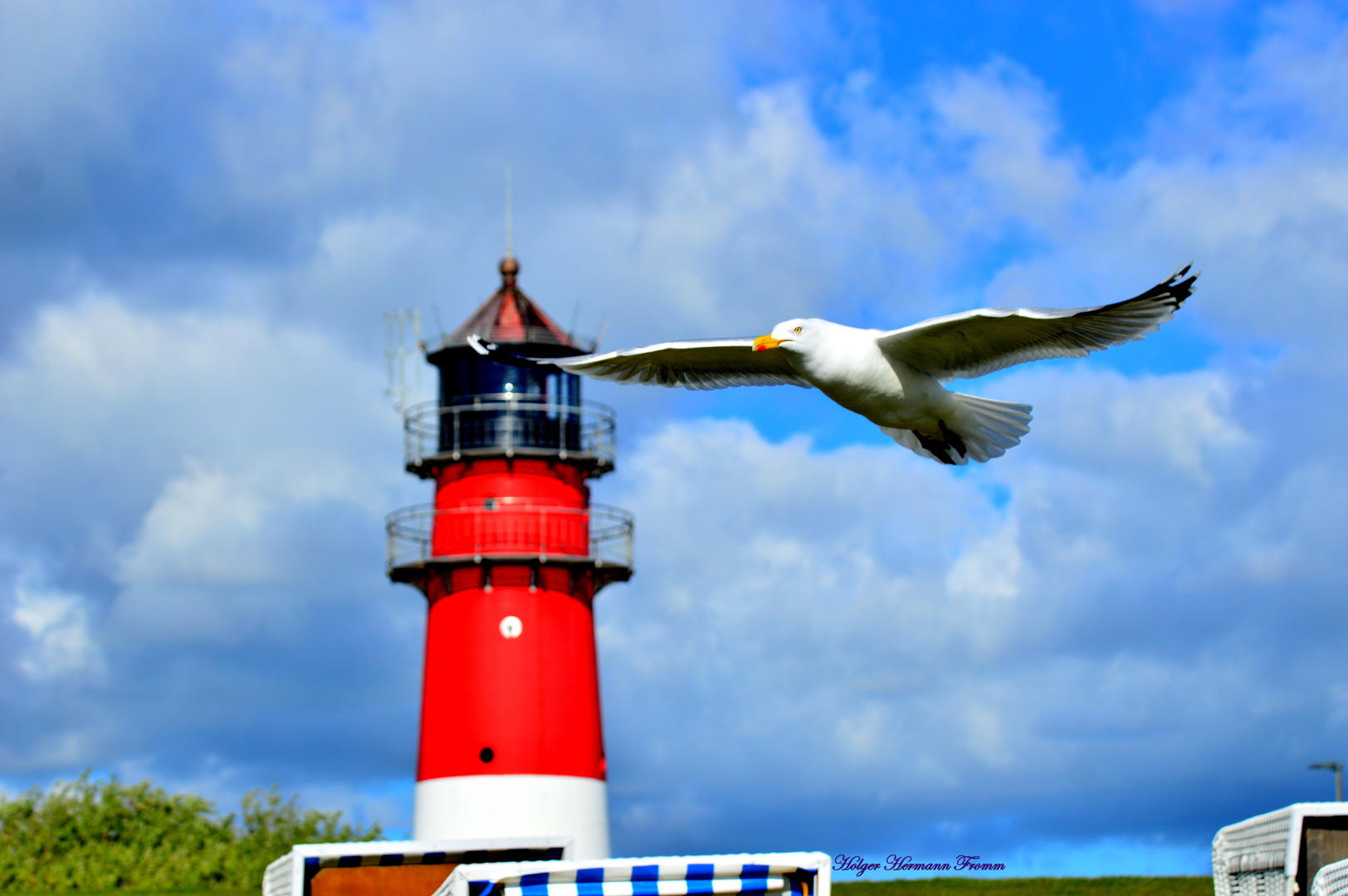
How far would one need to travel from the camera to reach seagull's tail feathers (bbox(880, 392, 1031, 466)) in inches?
460

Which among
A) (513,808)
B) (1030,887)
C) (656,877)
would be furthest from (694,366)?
(513,808)

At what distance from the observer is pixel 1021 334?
10.8 metres

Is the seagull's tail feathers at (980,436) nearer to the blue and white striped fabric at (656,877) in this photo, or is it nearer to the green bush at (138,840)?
the blue and white striped fabric at (656,877)

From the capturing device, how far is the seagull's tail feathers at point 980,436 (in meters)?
11.7

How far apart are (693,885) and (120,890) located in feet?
63.8

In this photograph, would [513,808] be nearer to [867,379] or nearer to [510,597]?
[510,597]

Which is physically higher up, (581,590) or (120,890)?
(581,590)

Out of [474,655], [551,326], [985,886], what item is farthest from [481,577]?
[985,886]

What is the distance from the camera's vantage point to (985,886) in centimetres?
1964

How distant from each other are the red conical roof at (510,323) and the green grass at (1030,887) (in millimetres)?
9517

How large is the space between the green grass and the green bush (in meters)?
9.97

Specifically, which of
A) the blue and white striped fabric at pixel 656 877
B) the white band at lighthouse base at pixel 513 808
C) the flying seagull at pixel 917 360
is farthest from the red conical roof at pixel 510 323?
the blue and white striped fabric at pixel 656 877

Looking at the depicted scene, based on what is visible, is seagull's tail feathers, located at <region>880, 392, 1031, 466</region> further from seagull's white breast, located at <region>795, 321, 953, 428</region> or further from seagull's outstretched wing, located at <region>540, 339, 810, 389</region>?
seagull's outstretched wing, located at <region>540, 339, 810, 389</region>

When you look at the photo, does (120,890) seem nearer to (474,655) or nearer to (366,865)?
(474,655)
